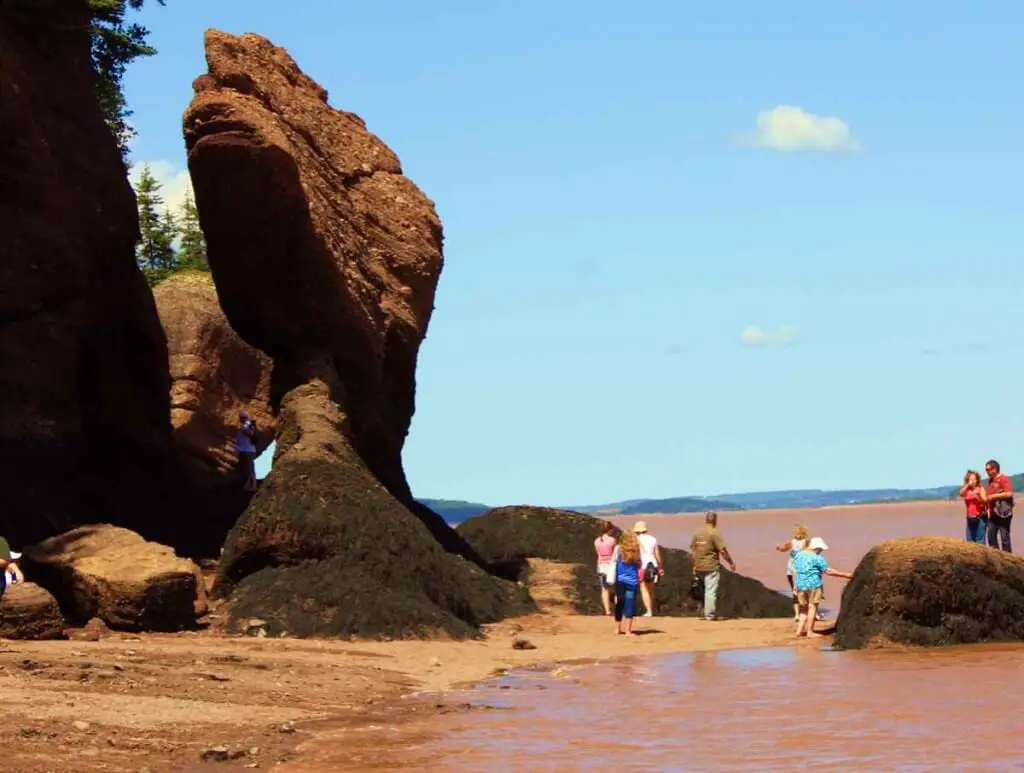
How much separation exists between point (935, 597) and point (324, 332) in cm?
949

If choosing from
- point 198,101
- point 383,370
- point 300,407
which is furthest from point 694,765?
point 383,370

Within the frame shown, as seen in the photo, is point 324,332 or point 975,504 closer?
point 975,504

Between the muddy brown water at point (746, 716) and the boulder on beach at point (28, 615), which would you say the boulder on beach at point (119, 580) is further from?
the muddy brown water at point (746, 716)

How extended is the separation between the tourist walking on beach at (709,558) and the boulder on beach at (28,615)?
33.0 feet

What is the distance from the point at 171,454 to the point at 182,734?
14736mm

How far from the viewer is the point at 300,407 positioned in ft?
76.5

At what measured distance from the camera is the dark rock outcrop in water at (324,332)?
68.3 ft

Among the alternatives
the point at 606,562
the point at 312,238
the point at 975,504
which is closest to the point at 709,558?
the point at 606,562

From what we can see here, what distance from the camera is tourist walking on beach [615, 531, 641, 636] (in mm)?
22734

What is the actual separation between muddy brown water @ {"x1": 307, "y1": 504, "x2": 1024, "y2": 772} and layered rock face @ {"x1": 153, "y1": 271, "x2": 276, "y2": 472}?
53.1 ft

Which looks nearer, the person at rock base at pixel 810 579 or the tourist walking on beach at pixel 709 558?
the person at rock base at pixel 810 579

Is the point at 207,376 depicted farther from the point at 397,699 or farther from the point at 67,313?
the point at 397,699

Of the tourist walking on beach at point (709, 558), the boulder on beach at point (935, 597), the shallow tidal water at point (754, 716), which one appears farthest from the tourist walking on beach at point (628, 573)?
the boulder on beach at point (935, 597)

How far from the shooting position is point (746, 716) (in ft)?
48.4
